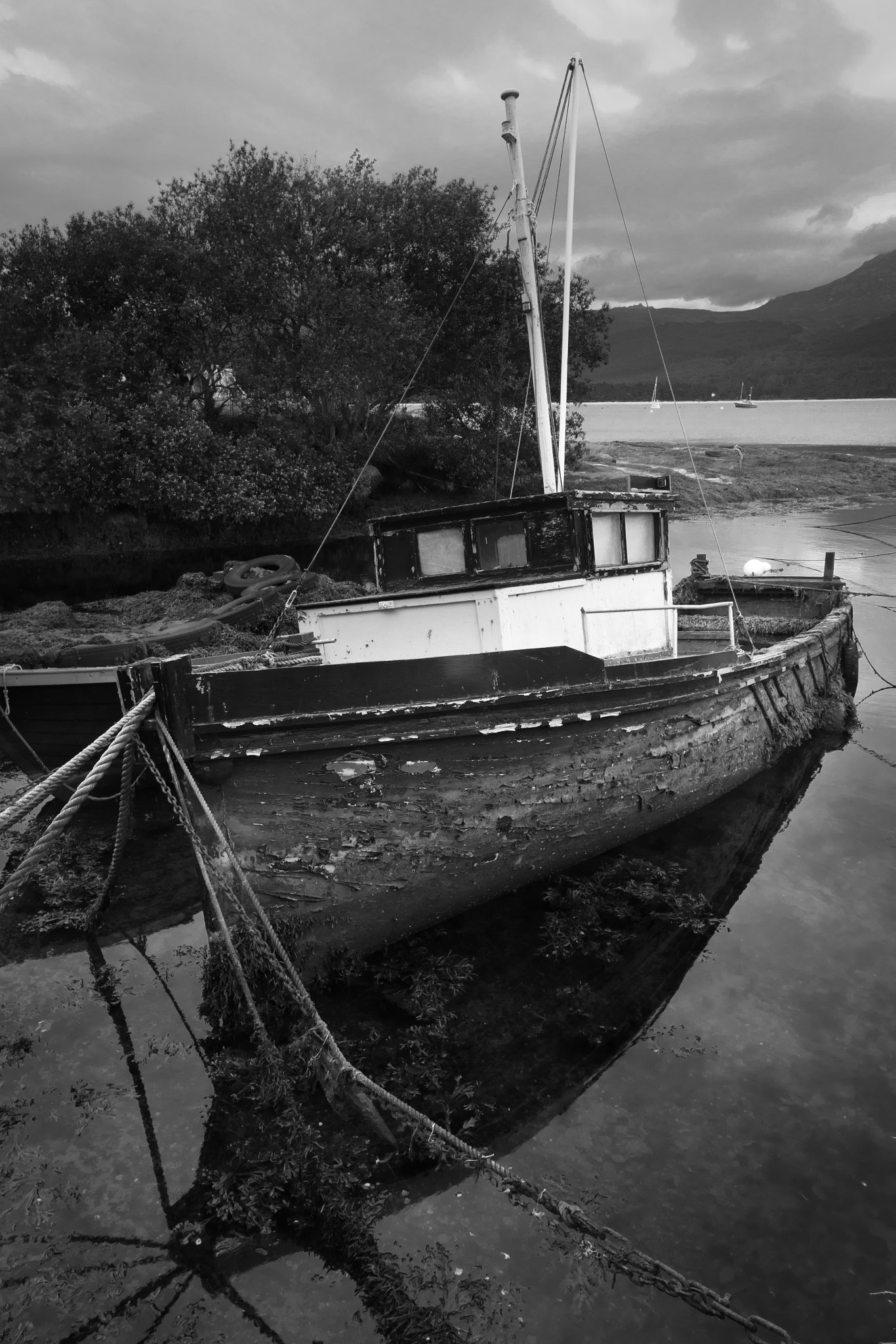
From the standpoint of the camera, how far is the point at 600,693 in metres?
7.40

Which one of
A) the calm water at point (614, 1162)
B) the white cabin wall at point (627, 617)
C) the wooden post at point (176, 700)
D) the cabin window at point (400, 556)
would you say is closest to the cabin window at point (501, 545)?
the cabin window at point (400, 556)

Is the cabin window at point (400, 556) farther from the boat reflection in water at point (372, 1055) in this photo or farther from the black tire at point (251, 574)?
the black tire at point (251, 574)

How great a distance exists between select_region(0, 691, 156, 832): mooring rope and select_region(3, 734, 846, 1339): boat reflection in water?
210cm

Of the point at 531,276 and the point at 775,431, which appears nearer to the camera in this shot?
the point at 531,276

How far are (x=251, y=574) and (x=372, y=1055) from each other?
1666 cm

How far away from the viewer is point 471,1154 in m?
4.30

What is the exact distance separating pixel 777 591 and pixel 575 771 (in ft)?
36.4

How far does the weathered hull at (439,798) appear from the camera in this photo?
6098 mm

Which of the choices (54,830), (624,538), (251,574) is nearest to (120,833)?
(54,830)

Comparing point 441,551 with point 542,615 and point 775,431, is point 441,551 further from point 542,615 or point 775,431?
point 775,431

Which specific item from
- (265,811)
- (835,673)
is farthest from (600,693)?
(835,673)

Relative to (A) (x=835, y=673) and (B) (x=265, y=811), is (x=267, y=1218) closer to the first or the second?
(B) (x=265, y=811)

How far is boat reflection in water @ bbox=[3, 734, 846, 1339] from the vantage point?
4.21 m

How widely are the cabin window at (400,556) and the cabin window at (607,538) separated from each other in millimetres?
1932
